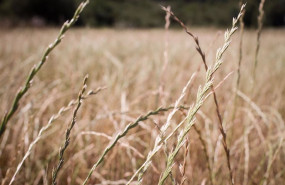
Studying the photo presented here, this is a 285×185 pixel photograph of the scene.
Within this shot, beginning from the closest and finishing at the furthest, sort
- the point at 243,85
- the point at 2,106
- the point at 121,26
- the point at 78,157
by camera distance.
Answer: the point at 78,157 → the point at 2,106 → the point at 243,85 → the point at 121,26

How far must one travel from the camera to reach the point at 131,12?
17.3m

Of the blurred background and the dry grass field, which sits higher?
the blurred background

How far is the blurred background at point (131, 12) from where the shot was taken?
12180 mm

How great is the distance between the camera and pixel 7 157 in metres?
0.86

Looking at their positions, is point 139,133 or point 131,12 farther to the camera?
point 131,12

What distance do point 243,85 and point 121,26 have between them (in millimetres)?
6730

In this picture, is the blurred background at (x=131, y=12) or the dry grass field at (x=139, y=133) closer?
the dry grass field at (x=139, y=133)

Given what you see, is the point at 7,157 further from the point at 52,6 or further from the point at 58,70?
the point at 52,6

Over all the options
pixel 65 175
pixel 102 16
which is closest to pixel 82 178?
pixel 65 175

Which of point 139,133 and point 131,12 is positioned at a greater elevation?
point 131,12

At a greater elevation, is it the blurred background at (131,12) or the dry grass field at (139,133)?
the blurred background at (131,12)

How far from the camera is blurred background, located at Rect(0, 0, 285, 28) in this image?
12180 mm

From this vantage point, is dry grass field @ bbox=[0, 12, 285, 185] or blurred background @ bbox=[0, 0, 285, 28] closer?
dry grass field @ bbox=[0, 12, 285, 185]

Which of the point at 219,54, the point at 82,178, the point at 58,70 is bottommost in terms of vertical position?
the point at 82,178
